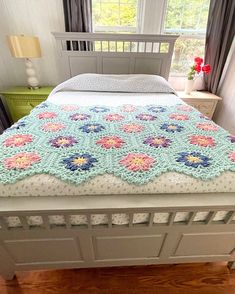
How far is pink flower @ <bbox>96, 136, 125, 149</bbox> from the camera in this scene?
99 centimetres

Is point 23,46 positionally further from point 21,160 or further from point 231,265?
point 231,265

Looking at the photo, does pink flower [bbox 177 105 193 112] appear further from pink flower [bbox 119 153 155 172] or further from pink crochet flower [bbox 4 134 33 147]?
pink crochet flower [bbox 4 134 33 147]

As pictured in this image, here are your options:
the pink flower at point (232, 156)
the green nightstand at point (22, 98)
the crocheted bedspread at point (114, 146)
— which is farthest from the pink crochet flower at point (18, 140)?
the green nightstand at point (22, 98)

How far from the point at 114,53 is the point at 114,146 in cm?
175

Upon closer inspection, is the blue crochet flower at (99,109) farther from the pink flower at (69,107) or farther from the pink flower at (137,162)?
the pink flower at (137,162)

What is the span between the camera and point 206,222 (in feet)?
2.81

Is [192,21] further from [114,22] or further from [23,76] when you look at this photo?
[23,76]

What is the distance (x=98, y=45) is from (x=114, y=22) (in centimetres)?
36

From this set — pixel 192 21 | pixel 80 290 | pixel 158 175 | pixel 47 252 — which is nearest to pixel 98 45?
pixel 192 21

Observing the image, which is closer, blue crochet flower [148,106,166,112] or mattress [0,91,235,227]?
mattress [0,91,235,227]

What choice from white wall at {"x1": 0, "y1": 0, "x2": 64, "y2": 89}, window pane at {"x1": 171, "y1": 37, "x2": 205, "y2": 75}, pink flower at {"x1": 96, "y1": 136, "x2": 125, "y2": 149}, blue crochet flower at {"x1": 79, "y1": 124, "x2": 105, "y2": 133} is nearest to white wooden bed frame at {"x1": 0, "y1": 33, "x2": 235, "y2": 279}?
pink flower at {"x1": 96, "y1": 136, "x2": 125, "y2": 149}

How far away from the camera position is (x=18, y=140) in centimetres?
102

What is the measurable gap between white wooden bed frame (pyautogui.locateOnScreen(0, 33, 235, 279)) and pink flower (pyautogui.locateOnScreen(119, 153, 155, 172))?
13 centimetres

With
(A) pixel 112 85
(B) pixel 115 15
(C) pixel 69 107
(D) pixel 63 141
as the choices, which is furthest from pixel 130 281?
(B) pixel 115 15
